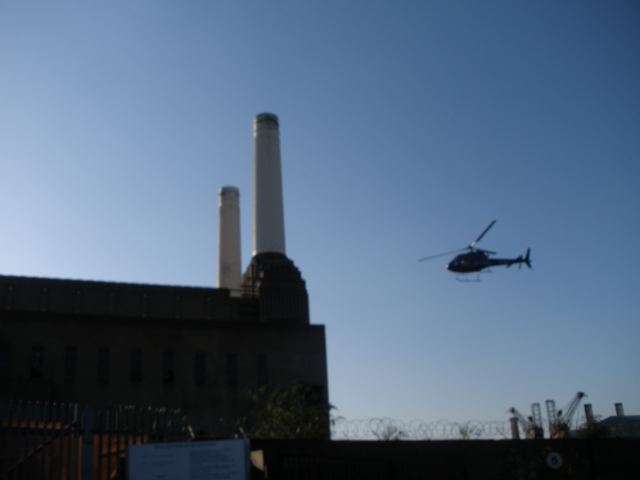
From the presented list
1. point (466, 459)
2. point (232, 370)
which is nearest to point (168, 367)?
point (232, 370)

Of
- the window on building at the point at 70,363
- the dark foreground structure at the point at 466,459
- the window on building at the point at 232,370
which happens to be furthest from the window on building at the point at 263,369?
the dark foreground structure at the point at 466,459

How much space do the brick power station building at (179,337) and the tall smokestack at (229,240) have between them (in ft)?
8.77

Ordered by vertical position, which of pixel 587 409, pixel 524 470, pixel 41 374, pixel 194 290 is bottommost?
pixel 524 470

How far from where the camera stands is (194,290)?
169ft

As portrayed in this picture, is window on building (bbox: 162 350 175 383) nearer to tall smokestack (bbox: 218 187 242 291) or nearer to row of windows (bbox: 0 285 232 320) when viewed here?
row of windows (bbox: 0 285 232 320)

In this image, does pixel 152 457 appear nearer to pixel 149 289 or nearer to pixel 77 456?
pixel 77 456

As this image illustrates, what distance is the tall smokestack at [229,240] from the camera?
57.2 m

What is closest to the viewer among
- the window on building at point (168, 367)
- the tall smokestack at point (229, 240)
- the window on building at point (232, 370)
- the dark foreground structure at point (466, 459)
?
the dark foreground structure at point (466, 459)

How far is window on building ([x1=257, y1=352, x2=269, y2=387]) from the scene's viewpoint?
46250mm

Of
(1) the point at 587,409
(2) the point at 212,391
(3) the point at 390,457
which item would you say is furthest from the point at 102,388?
(3) the point at 390,457

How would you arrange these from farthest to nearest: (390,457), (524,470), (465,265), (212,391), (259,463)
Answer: (465,265) → (212,391) → (524,470) → (390,457) → (259,463)

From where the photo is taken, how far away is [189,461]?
39.0 ft

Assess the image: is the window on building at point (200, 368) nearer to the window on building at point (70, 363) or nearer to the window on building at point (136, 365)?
the window on building at point (136, 365)

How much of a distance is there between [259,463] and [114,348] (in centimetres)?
3204
